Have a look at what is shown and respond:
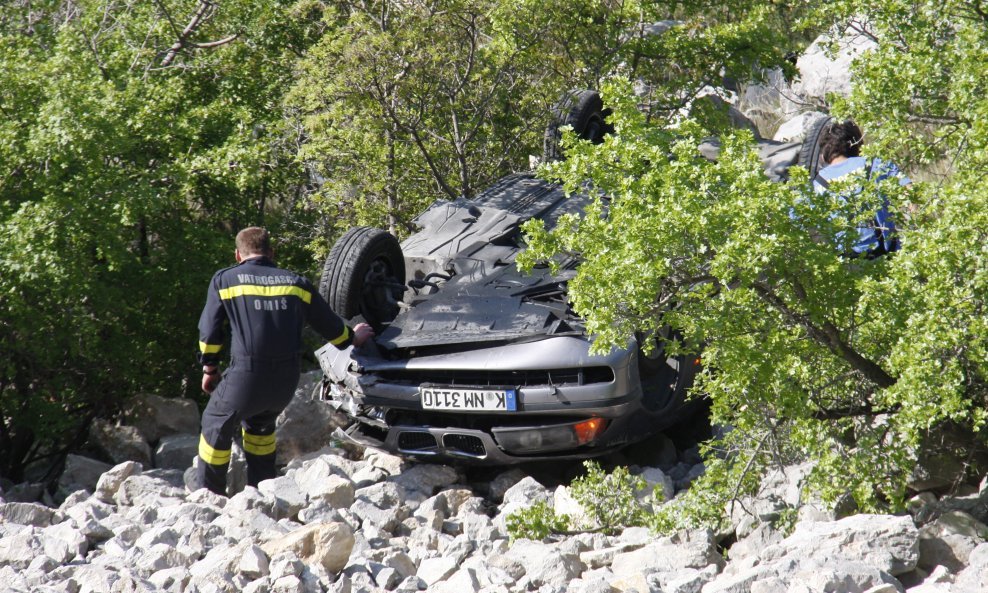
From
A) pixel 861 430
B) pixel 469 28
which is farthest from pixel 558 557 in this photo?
pixel 469 28

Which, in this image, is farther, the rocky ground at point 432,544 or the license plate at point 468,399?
the license plate at point 468,399

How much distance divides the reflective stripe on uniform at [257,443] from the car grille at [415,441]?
0.89 m

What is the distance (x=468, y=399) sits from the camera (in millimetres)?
5973

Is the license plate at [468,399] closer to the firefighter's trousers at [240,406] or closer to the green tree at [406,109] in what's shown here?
the firefighter's trousers at [240,406]

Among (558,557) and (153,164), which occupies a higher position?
(153,164)

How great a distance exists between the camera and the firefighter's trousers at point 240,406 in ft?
20.9

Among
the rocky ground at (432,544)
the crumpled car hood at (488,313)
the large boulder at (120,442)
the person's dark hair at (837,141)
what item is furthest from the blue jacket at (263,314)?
the person's dark hair at (837,141)

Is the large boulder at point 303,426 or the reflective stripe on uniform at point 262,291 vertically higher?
the reflective stripe on uniform at point 262,291

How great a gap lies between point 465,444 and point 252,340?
4.68 ft

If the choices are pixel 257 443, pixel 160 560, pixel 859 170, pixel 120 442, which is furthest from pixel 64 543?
pixel 859 170

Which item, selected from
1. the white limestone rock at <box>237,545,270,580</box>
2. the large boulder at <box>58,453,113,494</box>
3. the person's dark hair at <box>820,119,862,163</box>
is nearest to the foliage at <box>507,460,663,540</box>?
the white limestone rock at <box>237,545,270,580</box>

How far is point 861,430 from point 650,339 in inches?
41.9

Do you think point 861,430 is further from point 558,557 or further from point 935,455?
point 558,557

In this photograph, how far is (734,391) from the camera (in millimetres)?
4969
